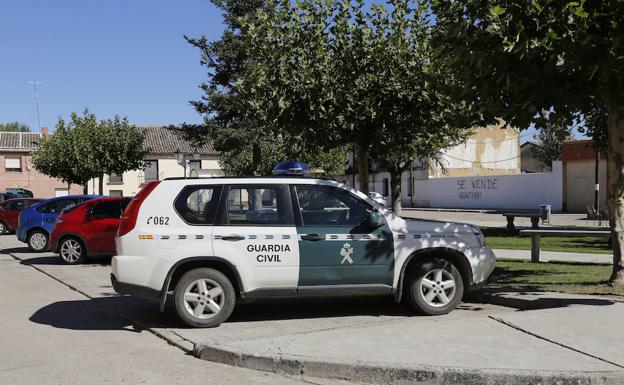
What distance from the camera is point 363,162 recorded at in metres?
14.3

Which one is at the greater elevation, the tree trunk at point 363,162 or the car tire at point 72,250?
the tree trunk at point 363,162

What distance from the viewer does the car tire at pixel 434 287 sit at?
7.79 m

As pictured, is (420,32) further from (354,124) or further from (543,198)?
(543,198)

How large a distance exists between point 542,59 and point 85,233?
1085cm

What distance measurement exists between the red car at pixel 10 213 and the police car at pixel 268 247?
2073 cm

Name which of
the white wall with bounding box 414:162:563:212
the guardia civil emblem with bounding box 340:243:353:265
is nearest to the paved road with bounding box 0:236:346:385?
the guardia civil emblem with bounding box 340:243:353:265

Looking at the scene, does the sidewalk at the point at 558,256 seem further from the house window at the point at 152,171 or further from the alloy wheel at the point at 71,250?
the house window at the point at 152,171

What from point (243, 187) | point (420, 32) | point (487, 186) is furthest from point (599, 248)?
point (487, 186)

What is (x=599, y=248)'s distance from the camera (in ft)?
53.7

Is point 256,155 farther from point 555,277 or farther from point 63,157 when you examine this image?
point 555,277

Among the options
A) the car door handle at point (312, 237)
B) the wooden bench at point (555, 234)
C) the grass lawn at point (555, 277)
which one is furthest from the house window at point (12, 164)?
the car door handle at point (312, 237)

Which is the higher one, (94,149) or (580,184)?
(94,149)

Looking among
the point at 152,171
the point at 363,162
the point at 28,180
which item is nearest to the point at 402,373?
the point at 363,162

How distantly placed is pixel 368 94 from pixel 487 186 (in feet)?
127
